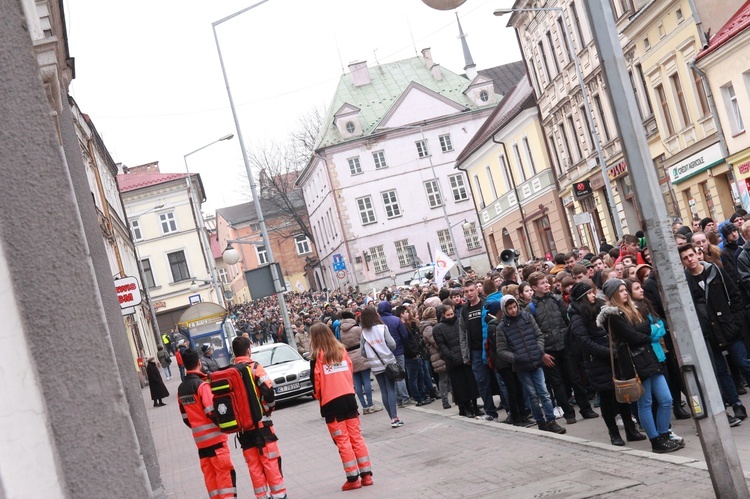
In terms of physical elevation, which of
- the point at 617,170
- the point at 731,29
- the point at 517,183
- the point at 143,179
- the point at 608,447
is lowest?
the point at 608,447

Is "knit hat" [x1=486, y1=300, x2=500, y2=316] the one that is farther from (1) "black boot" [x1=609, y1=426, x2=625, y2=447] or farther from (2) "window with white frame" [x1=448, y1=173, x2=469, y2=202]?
(2) "window with white frame" [x1=448, y1=173, x2=469, y2=202]

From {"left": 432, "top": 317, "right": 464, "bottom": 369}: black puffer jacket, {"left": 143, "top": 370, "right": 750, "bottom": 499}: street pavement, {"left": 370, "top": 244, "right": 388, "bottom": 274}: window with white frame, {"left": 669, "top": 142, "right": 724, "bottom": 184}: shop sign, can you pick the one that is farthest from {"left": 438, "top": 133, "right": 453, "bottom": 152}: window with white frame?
{"left": 432, "top": 317, "right": 464, "bottom": 369}: black puffer jacket

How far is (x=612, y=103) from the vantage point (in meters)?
8.00

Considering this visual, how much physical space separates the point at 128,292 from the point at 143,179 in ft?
219

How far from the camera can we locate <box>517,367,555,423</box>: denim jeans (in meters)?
13.1

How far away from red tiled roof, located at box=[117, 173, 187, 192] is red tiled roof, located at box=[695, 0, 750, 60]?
185ft

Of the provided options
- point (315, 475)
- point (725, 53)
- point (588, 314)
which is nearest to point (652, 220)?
point (588, 314)

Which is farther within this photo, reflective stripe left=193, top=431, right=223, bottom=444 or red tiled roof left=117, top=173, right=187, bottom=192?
red tiled roof left=117, top=173, right=187, bottom=192

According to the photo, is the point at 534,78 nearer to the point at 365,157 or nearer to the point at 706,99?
the point at 706,99

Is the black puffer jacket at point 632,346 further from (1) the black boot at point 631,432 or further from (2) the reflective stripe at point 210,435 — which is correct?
(2) the reflective stripe at point 210,435

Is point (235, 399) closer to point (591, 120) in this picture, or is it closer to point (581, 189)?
point (591, 120)

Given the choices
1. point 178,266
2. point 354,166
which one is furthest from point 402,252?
point 178,266

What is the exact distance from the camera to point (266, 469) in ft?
33.3

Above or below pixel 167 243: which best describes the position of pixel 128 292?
below
